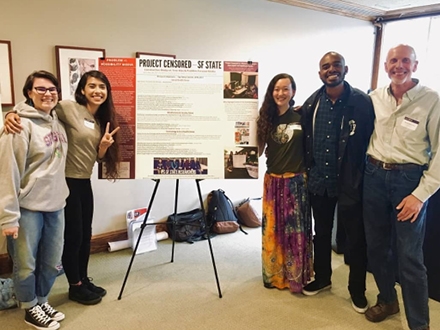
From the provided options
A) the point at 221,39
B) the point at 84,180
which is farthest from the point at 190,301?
the point at 221,39

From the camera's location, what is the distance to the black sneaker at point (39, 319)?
2.18 m

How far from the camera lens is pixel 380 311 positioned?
232 cm

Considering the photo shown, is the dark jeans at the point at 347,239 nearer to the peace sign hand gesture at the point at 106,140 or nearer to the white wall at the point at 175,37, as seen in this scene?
the peace sign hand gesture at the point at 106,140

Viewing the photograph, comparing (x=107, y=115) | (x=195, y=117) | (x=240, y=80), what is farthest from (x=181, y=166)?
(x=240, y=80)

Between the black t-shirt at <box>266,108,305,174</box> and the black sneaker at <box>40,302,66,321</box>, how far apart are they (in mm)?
1731

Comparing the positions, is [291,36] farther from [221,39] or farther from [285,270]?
[285,270]

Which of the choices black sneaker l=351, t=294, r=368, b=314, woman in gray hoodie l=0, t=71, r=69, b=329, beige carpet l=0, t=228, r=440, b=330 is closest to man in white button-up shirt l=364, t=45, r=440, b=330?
black sneaker l=351, t=294, r=368, b=314

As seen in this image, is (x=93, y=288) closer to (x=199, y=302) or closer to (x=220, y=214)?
(x=199, y=302)

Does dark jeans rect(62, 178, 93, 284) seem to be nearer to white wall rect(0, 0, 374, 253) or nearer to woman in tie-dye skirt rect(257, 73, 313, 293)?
white wall rect(0, 0, 374, 253)

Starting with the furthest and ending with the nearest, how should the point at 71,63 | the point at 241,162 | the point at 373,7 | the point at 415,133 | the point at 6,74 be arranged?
the point at 373,7 < the point at 71,63 < the point at 6,74 < the point at 241,162 < the point at 415,133

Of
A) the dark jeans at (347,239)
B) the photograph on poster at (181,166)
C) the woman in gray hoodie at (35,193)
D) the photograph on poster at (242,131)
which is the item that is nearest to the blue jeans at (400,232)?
the dark jeans at (347,239)

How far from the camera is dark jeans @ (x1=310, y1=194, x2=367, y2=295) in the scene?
7.67 feet

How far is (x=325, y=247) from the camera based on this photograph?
2.61m

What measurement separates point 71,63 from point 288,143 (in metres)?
1.93
